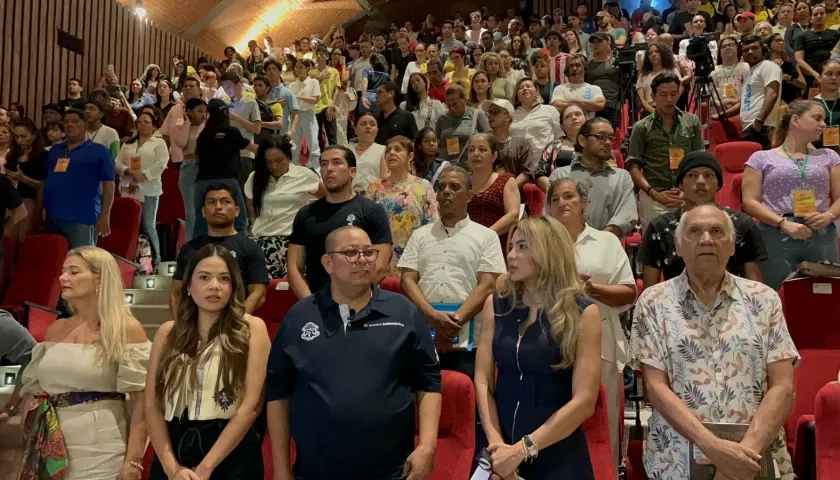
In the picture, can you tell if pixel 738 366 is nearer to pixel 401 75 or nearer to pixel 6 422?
pixel 6 422

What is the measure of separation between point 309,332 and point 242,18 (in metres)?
12.4

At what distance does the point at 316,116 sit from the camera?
7.71 meters

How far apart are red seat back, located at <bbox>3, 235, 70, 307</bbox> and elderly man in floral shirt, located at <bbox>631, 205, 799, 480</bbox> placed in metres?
3.19

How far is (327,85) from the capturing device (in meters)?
8.04

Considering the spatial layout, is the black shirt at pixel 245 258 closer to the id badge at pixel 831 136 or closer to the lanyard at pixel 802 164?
the lanyard at pixel 802 164

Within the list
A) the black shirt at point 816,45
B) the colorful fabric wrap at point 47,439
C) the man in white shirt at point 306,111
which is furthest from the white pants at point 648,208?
the black shirt at point 816,45

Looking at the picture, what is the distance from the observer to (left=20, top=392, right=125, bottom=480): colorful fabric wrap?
2.39 metres

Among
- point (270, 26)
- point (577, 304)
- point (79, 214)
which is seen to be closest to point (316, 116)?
point (79, 214)

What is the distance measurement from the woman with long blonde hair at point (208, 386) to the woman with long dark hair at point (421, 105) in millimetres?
3453

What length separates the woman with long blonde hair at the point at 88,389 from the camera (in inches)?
94.7

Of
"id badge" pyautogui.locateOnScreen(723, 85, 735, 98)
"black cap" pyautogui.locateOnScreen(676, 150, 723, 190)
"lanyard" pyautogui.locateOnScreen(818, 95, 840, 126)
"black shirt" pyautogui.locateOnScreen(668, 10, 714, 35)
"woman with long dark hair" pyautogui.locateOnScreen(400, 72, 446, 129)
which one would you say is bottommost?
"black cap" pyautogui.locateOnScreen(676, 150, 723, 190)

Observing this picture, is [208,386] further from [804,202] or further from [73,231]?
[73,231]

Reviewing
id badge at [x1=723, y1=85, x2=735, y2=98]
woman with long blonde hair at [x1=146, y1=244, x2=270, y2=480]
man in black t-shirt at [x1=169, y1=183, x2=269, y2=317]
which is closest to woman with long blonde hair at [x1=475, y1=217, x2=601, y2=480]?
woman with long blonde hair at [x1=146, y1=244, x2=270, y2=480]

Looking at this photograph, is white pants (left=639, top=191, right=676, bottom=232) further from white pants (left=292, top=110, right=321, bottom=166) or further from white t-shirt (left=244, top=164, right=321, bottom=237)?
white pants (left=292, top=110, right=321, bottom=166)
